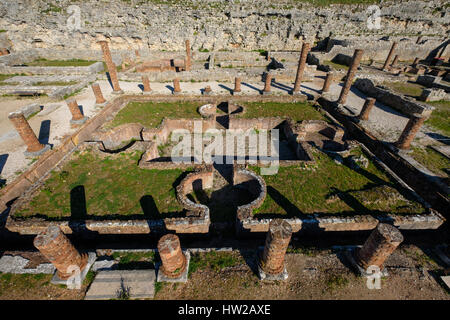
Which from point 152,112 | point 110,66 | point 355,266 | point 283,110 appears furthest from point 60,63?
point 355,266

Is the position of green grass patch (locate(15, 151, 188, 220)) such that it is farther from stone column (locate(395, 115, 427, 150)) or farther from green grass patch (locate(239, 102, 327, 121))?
stone column (locate(395, 115, 427, 150))

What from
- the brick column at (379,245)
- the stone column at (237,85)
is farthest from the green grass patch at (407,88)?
the brick column at (379,245)

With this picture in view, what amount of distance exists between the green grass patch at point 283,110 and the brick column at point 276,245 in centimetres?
1045

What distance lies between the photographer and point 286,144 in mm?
12922

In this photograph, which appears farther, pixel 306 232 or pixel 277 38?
pixel 277 38

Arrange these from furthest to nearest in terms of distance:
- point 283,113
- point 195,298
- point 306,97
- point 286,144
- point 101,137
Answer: point 306,97 → point 283,113 → point 286,144 → point 101,137 → point 195,298

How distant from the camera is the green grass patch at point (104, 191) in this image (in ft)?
24.9

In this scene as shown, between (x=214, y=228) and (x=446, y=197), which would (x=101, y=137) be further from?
(x=446, y=197)

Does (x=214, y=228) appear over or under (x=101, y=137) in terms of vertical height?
under

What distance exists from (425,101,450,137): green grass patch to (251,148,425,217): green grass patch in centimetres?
779

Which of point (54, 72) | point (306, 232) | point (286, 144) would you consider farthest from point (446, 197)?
point (54, 72)

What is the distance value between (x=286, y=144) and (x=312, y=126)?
7.77 ft

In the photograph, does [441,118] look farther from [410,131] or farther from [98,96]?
[98,96]

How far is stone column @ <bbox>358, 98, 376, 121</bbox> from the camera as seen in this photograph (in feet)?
42.5
